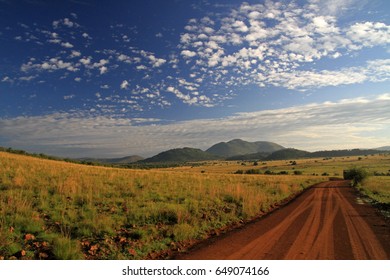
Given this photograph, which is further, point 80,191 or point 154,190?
point 154,190

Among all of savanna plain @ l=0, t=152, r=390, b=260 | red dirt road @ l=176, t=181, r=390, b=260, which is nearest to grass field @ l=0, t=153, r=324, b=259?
savanna plain @ l=0, t=152, r=390, b=260

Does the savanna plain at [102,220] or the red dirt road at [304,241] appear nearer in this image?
the red dirt road at [304,241]

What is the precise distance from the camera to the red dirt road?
8.34 metres

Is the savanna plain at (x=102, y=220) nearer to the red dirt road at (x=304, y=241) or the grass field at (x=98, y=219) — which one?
the grass field at (x=98, y=219)

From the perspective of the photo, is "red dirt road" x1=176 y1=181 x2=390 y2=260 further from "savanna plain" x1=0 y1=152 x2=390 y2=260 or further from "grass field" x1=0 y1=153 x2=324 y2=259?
"grass field" x1=0 y1=153 x2=324 y2=259

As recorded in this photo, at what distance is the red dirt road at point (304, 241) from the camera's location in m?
8.34

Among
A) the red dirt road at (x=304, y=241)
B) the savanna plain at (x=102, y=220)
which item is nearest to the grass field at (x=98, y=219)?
the savanna plain at (x=102, y=220)

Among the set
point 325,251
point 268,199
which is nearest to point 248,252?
point 325,251

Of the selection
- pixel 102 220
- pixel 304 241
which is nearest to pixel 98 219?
pixel 102 220

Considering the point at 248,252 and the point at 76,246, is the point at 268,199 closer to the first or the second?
the point at 248,252
